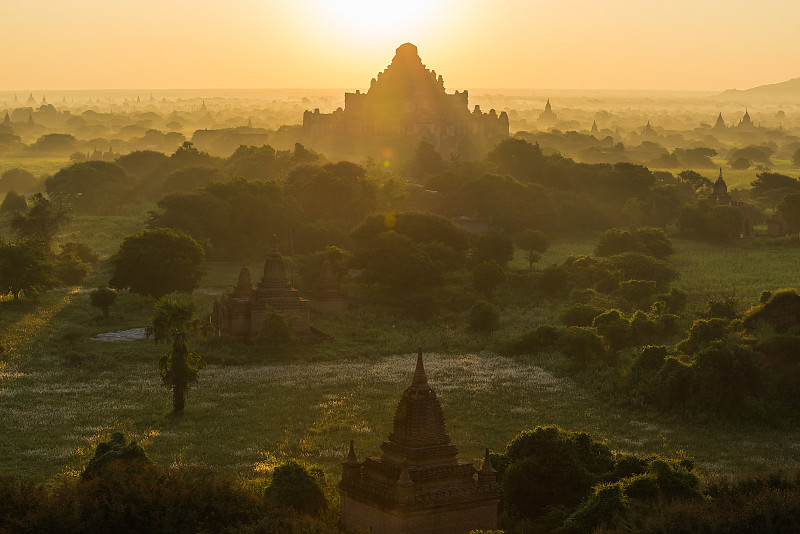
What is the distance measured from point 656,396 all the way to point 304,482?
22.3 meters

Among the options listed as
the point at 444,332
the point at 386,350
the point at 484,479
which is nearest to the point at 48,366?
the point at 386,350

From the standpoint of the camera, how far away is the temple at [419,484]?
31781 mm

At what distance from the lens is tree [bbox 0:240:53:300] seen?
72062 millimetres

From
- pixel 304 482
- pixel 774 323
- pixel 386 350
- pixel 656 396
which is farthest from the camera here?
pixel 386 350

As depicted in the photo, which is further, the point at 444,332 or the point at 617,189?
the point at 617,189

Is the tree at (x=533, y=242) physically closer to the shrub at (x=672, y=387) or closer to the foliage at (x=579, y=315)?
the foliage at (x=579, y=315)

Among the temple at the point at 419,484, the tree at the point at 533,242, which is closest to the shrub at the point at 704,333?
the temple at the point at 419,484

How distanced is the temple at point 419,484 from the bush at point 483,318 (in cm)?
3472

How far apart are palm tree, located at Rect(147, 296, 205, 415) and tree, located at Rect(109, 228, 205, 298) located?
63.7ft

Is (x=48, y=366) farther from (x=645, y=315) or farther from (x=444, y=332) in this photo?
(x=645, y=315)

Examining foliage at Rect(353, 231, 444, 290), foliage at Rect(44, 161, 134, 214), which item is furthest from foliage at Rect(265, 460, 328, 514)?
foliage at Rect(44, 161, 134, 214)

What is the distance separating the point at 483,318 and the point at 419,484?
3619cm

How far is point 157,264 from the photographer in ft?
240

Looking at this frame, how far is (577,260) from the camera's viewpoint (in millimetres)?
83438
